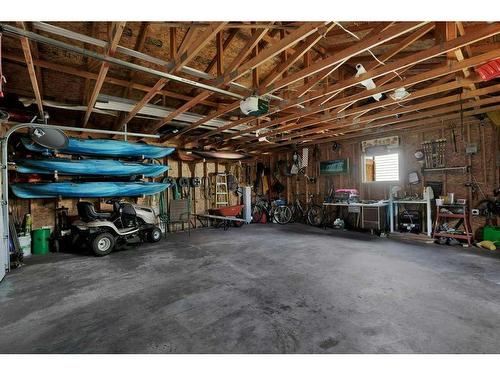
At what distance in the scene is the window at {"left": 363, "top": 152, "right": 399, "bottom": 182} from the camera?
6696 mm

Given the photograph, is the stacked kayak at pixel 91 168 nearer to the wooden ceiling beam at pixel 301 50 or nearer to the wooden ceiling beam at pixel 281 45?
the wooden ceiling beam at pixel 281 45

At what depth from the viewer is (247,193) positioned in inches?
342

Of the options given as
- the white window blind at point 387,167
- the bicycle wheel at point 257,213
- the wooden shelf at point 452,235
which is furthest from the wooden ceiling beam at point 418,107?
the bicycle wheel at point 257,213

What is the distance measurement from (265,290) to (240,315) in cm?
64

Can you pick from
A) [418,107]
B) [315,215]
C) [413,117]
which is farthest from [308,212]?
[418,107]

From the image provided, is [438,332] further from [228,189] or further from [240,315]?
[228,189]

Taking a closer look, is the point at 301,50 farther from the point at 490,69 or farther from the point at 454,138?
the point at 454,138

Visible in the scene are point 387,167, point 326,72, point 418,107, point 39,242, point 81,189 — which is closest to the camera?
point 326,72

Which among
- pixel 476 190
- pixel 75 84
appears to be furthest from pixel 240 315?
pixel 476 190

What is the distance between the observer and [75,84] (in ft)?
15.6

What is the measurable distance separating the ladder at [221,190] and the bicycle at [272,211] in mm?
1268

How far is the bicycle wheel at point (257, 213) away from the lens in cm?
Result: 902

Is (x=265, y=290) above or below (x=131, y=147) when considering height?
below

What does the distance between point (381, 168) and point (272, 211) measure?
4038mm
